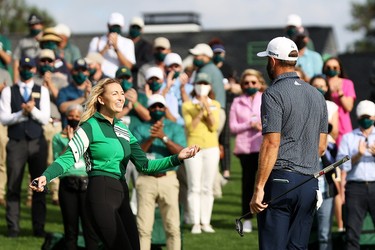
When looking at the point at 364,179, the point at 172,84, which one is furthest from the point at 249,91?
the point at 364,179

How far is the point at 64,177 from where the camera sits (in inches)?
519

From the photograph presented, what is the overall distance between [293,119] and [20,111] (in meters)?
6.33

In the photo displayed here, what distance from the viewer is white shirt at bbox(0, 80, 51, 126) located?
15.0m

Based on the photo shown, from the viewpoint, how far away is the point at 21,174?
15.3 meters

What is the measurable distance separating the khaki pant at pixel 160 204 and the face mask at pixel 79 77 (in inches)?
115

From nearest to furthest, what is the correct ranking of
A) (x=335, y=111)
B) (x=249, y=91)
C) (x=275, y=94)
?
(x=275, y=94) → (x=335, y=111) → (x=249, y=91)

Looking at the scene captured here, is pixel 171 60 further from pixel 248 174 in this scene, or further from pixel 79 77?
pixel 248 174

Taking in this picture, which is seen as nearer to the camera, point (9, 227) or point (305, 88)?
point (305, 88)

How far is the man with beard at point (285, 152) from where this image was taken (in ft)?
30.9

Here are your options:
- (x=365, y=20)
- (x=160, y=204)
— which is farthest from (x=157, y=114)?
(x=365, y=20)

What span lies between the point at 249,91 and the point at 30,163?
311 centimetres

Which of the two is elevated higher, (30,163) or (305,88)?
(305,88)

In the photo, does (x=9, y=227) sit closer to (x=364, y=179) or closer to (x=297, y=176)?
(x=364, y=179)

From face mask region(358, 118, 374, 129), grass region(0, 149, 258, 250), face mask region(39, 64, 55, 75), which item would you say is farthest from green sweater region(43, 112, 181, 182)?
face mask region(39, 64, 55, 75)
